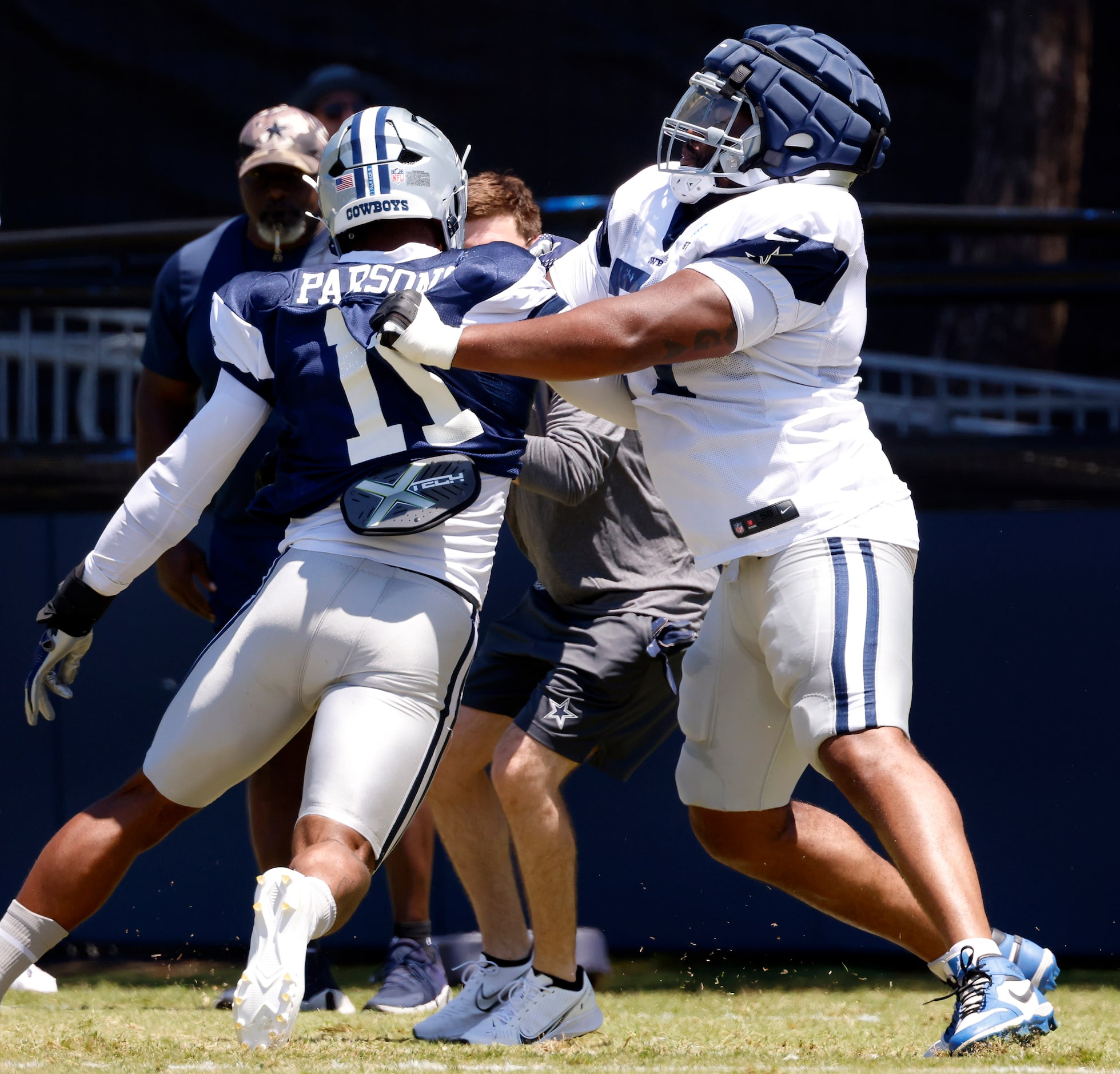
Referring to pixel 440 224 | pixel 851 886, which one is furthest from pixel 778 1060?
pixel 440 224

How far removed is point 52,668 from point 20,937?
51cm

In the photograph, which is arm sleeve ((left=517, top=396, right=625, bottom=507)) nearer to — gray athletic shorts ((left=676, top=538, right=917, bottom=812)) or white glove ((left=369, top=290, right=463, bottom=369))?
gray athletic shorts ((left=676, top=538, right=917, bottom=812))

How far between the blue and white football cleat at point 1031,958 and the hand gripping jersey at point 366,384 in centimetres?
119

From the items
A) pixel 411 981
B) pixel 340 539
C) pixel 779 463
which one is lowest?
pixel 411 981

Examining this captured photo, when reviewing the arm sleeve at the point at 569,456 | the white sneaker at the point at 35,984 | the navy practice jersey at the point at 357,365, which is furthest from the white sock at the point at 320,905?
the white sneaker at the point at 35,984

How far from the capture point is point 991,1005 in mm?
2467

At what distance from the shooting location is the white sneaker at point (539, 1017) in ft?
10.8

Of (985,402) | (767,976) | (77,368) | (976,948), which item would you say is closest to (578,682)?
(976,948)

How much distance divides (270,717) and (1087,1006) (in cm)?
226

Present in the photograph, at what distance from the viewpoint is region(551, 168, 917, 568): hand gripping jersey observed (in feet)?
9.20

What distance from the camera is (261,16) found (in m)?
9.17

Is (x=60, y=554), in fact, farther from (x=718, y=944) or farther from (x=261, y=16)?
(x=261, y=16)

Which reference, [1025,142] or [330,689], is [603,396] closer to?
[330,689]

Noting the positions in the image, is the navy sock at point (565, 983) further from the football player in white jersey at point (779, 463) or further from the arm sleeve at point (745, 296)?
the arm sleeve at point (745, 296)
